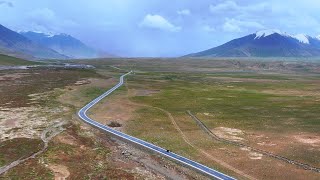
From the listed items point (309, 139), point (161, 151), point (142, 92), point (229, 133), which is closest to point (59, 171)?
point (161, 151)

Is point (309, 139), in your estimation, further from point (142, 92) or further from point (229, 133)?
point (142, 92)

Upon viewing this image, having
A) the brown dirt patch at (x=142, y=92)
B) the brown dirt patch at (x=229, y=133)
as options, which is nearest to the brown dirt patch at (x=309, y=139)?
the brown dirt patch at (x=229, y=133)

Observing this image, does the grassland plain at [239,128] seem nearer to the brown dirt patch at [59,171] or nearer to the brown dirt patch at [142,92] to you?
the brown dirt patch at [142,92]

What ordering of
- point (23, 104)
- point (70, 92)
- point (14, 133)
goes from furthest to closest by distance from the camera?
1. point (70, 92)
2. point (23, 104)
3. point (14, 133)

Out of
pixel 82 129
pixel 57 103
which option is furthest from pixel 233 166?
pixel 57 103

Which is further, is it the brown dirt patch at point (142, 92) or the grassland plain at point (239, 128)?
the brown dirt patch at point (142, 92)

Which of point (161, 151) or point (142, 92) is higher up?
point (161, 151)

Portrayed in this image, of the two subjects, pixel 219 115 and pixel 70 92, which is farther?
pixel 70 92

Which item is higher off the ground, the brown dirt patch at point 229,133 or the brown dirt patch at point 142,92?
the brown dirt patch at point 229,133

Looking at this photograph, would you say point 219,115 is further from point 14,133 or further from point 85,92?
point 85,92

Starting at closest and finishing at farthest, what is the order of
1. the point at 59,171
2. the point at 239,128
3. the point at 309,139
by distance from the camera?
the point at 59,171 → the point at 309,139 → the point at 239,128

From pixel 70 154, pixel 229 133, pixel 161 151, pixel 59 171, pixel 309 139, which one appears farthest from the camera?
pixel 229 133
